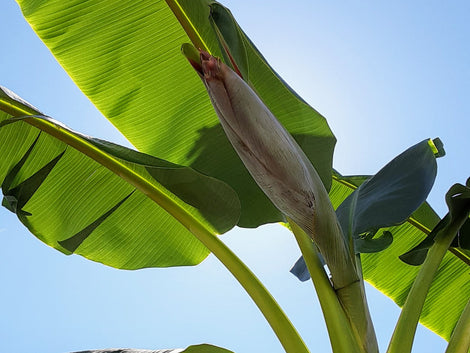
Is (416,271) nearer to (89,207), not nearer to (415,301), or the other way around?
(415,301)

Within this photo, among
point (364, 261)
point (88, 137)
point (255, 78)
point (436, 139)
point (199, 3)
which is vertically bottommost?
point (364, 261)

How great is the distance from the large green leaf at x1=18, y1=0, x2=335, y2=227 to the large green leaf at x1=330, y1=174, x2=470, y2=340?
33 cm

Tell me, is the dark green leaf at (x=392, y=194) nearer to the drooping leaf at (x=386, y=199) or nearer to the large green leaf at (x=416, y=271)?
the drooping leaf at (x=386, y=199)

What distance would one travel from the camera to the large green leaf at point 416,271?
4.94 ft

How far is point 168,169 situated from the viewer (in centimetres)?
100

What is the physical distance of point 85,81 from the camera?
53.0 inches

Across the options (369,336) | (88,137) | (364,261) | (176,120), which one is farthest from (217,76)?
(364,261)

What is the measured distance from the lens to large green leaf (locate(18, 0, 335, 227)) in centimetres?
120

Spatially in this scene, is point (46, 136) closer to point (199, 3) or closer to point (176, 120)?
point (176, 120)

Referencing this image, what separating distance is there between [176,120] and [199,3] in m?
0.32

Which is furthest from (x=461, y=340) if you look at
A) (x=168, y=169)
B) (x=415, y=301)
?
(x=168, y=169)

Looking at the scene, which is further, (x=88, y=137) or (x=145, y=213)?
(x=145, y=213)

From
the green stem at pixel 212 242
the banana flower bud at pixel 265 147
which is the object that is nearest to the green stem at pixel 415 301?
the green stem at pixel 212 242

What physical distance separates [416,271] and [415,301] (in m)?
0.75
